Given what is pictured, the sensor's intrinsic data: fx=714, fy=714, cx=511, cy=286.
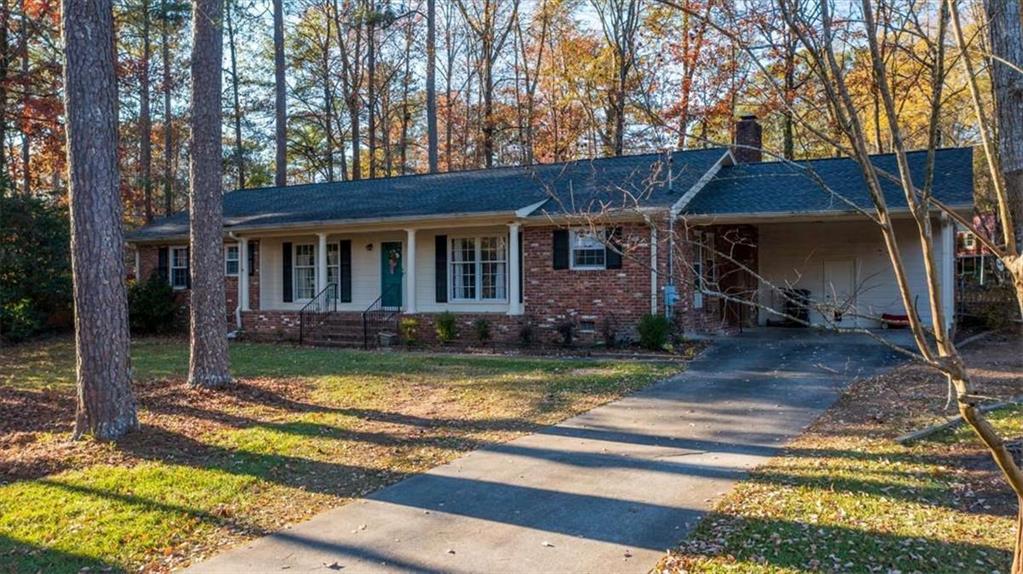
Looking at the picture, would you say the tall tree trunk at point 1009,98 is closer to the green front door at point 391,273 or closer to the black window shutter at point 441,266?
the black window shutter at point 441,266

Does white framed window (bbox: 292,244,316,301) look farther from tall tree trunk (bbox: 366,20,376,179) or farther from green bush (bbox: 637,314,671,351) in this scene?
tall tree trunk (bbox: 366,20,376,179)

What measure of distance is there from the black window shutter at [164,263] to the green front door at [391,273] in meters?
7.63

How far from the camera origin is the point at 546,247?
1526 centimetres

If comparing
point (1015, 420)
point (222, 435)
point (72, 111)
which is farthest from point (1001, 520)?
point (72, 111)

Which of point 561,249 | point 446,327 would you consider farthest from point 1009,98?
point 446,327

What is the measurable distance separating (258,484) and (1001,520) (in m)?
5.60

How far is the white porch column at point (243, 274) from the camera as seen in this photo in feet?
63.0

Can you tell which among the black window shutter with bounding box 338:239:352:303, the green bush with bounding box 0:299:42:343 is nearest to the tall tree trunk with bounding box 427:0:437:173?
the black window shutter with bounding box 338:239:352:303

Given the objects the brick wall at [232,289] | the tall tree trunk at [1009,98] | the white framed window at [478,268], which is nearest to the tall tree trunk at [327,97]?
the brick wall at [232,289]

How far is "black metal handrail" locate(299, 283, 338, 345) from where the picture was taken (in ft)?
59.3

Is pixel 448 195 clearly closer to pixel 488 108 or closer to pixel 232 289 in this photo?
pixel 232 289

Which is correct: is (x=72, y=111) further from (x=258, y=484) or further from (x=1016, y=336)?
(x=1016, y=336)

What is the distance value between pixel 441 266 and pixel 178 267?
922 centimetres

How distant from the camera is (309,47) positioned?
103 feet
